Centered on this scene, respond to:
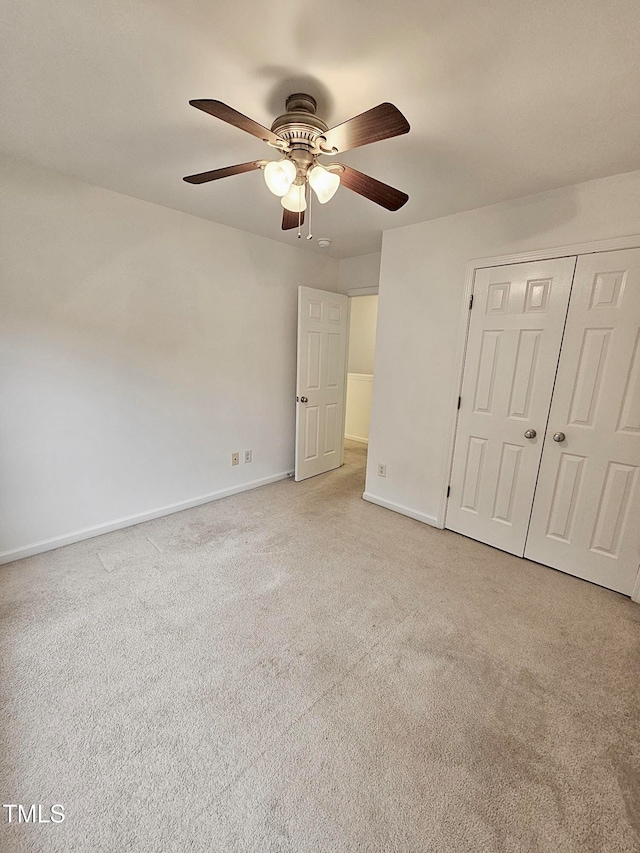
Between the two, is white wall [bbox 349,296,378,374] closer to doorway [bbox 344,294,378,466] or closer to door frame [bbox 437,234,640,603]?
doorway [bbox 344,294,378,466]

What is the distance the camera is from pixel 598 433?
7.07ft

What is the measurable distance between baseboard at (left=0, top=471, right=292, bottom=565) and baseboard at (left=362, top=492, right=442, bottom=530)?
3.65 ft

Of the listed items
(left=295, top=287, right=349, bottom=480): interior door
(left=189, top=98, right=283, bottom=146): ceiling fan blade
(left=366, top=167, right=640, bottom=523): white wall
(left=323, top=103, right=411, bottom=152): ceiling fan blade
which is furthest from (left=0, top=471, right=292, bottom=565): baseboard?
(left=323, top=103, right=411, bottom=152): ceiling fan blade

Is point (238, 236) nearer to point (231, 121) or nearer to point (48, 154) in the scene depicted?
point (48, 154)

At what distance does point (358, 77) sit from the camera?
1.33m

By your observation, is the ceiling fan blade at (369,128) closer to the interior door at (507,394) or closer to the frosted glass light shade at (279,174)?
the frosted glass light shade at (279,174)

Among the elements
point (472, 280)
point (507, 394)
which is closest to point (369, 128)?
point (472, 280)

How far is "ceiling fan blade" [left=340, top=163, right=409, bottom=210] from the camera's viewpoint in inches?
57.7

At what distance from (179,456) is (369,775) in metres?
2.46

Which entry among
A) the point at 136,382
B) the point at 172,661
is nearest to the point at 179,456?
the point at 136,382

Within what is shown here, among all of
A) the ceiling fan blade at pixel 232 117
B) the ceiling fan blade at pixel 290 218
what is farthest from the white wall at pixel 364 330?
the ceiling fan blade at pixel 232 117

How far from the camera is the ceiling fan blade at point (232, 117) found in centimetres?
105

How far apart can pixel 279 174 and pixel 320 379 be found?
2.47 meters

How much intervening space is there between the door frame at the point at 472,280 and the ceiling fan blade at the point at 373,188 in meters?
1.18
